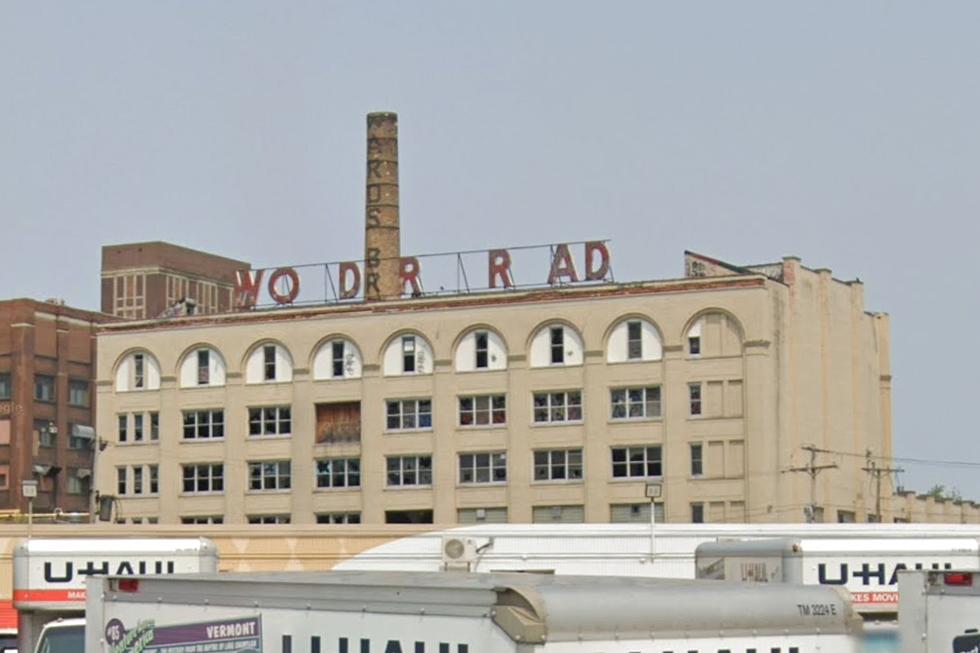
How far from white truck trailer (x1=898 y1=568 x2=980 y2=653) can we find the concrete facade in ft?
218

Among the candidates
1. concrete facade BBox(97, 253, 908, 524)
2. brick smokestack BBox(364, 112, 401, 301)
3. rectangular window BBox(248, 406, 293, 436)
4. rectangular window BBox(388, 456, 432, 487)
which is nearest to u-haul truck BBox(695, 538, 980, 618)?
concrete facade BBox(97, 253, 908, 524)

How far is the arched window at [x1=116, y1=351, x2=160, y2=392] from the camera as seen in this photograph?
91.7 m

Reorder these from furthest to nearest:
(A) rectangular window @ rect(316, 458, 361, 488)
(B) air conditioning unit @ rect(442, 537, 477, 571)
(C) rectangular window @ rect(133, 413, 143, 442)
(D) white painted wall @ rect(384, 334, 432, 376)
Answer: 1. (C) rectangular window @ rect(133, 413, 143, 442)
2. (A) rectangular window @ rect(316, 458, 361, 488)
3. (D) white painted wall @ rect(384, 334, 432, 376)
4. (B) air conditioning unit @ rect(442, 537, 477, 571)

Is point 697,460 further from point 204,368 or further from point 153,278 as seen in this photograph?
point 153,278

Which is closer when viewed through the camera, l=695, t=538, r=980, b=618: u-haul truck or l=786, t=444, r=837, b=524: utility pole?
l=695, t=538, r=980, b=618: u-haul truck

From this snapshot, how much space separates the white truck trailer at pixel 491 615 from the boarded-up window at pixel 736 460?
6744 cm

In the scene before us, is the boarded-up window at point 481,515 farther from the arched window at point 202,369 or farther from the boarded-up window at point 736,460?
the arched window at point 202,369

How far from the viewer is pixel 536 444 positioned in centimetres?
8362

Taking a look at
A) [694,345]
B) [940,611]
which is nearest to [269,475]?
[694,345]

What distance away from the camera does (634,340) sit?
82.4 meters

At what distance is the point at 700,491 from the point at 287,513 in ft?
65.9

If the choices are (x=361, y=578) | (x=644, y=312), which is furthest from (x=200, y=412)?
(x=361, y=578)

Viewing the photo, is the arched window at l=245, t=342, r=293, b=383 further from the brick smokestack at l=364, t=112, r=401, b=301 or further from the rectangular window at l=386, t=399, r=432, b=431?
the brick smokestack at l=364, t=112, r=401, b=301

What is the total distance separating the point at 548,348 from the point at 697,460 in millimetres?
8482
